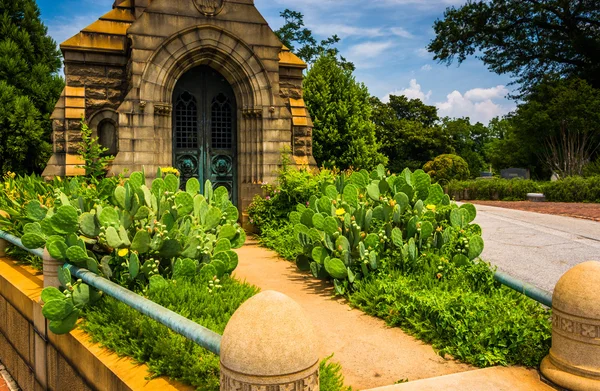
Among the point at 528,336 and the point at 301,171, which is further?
the point at 301,171

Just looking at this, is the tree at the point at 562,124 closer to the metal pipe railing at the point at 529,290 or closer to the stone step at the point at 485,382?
the metal pipe railing at the point at 529,290

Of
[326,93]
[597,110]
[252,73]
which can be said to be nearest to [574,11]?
[597,110]

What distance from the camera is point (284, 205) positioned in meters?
9.92

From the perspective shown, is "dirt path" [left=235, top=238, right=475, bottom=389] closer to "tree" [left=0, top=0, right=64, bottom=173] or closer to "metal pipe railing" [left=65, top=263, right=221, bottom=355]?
"metal pipe railing" [left=65, top=263, right=221, bottom=355]

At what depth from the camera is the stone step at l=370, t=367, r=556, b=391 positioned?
350cm

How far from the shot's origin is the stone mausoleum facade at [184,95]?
385 inches

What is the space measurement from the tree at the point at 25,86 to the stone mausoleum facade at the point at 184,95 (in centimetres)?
985

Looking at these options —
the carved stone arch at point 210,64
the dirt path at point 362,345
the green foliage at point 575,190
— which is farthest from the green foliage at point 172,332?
the green foliage at point 575,190

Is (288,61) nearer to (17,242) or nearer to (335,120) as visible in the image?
(335,120)

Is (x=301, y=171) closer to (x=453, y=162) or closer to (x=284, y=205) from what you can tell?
(x=284, y=205)

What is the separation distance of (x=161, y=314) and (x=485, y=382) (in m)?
2.26

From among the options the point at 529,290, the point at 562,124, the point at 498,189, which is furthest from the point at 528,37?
the point at 529,290

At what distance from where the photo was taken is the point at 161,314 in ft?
10.7

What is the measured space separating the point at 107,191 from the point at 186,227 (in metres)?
1.66
